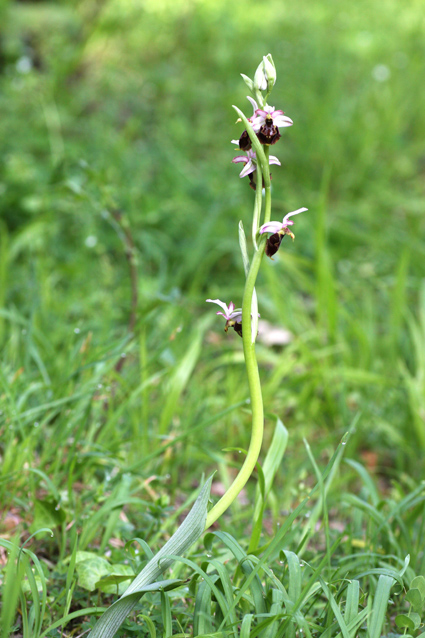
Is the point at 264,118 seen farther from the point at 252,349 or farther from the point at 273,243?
the point at 252,349

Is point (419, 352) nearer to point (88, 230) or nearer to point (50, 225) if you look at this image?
point (88, 230)

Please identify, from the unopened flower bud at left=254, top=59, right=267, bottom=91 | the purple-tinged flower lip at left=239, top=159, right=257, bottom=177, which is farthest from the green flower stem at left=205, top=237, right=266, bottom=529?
the unopened flower bud at left=254, top=59, right=267, bottom=91

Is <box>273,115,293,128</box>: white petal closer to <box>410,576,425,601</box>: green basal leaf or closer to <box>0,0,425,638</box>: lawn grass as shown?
<box>0,0,425,638</box>: lawn grass

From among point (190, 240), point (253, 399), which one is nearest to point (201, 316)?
point (190, 240)

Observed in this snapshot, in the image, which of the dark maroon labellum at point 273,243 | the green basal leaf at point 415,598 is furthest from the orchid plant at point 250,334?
the green basal leaf at point 415,598

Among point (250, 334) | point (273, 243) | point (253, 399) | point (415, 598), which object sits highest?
point (273, 243)

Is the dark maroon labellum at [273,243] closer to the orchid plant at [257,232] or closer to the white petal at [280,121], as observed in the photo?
the orchid plant at [257,232]
